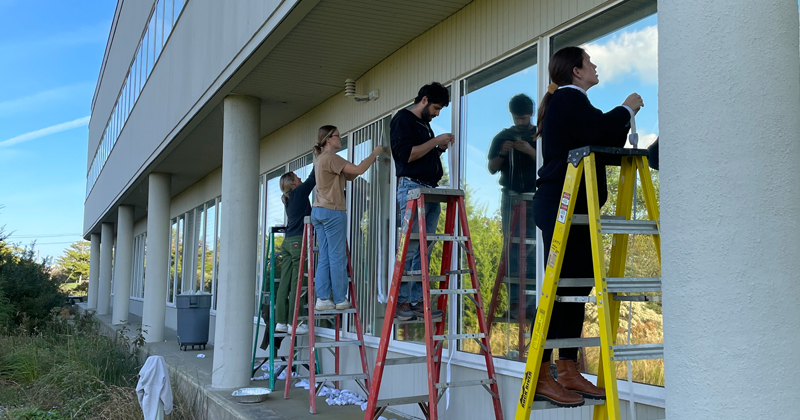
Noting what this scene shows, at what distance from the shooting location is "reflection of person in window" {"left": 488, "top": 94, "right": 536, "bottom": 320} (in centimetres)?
450

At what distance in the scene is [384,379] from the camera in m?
6.32

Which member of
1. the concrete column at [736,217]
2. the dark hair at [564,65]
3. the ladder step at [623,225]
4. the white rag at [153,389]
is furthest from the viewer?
the white rag at [153,389]

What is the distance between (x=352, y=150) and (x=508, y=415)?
3842mm

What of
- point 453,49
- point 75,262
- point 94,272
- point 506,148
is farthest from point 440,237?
point 75,262

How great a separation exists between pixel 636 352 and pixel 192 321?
31.5 feet

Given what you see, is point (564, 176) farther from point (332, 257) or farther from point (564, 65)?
point (332, 257)

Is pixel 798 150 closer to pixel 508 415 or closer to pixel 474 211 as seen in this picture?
pixel 508 415

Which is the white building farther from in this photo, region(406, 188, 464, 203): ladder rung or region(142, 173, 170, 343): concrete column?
region(406, 188, 464, 203): ladder rung

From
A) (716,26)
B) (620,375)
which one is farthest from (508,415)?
(716,26)

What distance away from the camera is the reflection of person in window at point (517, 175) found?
4504 mm

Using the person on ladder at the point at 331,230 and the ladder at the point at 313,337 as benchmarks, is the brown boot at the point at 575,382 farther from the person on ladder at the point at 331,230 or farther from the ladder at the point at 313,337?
the person on ladder at the point at 331,230

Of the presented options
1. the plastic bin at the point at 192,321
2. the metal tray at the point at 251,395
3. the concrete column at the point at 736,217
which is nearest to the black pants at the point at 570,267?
the concrete column at the point at 736,217

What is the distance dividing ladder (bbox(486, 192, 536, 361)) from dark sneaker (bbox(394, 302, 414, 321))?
24.4 inches

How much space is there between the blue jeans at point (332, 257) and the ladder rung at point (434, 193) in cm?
187
